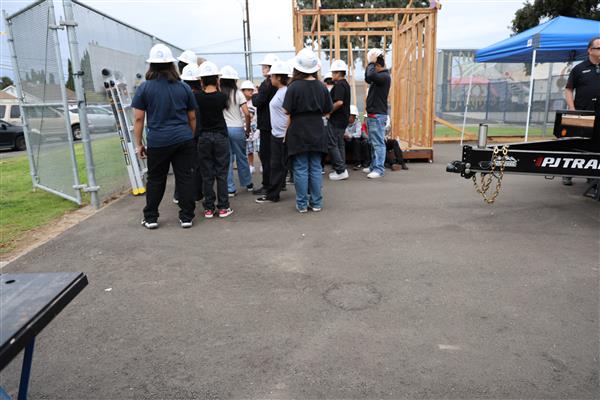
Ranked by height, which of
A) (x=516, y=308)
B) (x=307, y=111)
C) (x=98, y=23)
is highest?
(x=98, y=23)

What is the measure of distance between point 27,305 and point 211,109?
4.33 m

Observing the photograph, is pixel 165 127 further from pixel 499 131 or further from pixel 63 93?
pixel 499 131

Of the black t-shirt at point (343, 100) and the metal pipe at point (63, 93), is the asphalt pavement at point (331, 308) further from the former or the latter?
the black t-shirt at point (343, 100)

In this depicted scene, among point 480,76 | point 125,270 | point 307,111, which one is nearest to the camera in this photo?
point 125,270

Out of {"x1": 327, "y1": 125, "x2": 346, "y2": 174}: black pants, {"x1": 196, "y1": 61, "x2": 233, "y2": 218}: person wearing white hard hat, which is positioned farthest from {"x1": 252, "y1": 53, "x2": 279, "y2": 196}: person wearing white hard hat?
{"x1": 327, "y1": 125, "x2": 346, "y2": 174}: black pants

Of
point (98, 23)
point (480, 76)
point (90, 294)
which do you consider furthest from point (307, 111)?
point (480, 76)

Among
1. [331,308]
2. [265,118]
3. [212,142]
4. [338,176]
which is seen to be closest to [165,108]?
[212,142]

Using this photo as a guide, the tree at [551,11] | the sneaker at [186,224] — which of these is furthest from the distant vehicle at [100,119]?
the tree at [551,11]

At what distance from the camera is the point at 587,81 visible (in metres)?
6.21

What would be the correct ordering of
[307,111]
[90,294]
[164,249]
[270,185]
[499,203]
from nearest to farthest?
[90,294], [164,249], [307,111], [499,203], [270,185]

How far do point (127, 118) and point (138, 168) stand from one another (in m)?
0.84

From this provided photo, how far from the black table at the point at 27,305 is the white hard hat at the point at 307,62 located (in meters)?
4.14

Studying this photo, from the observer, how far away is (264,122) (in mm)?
6605

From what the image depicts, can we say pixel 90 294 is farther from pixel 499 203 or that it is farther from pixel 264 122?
pixel 499 203
